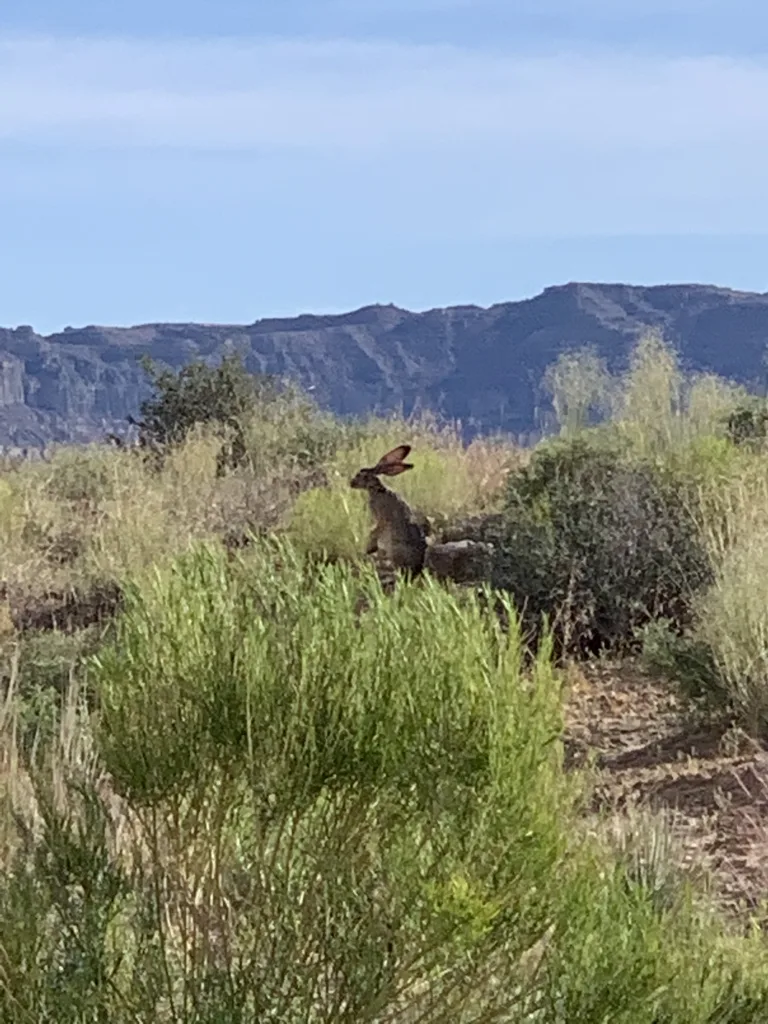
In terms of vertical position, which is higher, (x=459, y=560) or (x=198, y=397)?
(x=198, y=397)

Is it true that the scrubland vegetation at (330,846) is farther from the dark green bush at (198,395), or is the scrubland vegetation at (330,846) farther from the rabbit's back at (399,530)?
the dark green bush at (198,395)

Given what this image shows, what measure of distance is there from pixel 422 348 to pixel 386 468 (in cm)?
7030

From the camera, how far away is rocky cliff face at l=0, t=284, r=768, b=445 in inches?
2808

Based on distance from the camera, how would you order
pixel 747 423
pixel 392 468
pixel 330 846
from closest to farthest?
pixel 330 846
pixel 392 468
pixel 747 423

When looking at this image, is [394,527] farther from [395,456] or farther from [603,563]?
[603,563]

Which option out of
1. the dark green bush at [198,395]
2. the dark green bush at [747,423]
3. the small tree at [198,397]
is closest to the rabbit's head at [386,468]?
the dark green bush at [747,423]

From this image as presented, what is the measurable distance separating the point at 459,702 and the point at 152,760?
61 centimetres

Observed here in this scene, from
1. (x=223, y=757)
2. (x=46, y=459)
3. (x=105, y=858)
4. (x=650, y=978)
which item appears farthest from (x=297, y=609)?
(x=46, y=459)

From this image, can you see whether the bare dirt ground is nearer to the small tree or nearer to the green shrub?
the green shrub

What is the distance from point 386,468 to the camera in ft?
33.5

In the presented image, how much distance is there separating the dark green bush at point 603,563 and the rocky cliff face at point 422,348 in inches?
2179

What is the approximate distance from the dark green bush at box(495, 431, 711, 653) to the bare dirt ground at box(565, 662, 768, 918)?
2.13 ft

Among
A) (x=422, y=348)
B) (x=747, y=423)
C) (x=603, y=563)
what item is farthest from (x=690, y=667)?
(x=422, y=348)

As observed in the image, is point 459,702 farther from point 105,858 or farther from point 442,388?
point 442,388
